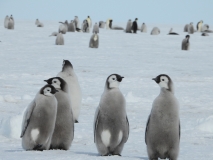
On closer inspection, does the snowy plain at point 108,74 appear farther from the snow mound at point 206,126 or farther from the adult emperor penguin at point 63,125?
the adult emperor penguin at point 63,125

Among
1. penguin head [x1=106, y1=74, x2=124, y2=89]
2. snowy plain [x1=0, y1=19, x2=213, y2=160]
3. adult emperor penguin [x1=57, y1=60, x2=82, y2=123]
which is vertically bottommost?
snowy plain [x1=0, y1=19, x2=213, y2=160]

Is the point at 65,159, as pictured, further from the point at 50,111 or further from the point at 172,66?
the point at 172,66

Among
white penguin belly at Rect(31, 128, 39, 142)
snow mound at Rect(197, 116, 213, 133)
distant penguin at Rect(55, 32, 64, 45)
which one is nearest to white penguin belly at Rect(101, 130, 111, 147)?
white penguin belly at Rect(31, 128, 39, 142)

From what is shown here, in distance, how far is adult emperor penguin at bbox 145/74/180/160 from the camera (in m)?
4.61

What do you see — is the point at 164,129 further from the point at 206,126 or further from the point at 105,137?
the point at 206,126

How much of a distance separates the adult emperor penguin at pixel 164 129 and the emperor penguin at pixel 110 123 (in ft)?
1.06

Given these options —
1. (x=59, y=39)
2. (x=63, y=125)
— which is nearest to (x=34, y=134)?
(x=63, y=125)

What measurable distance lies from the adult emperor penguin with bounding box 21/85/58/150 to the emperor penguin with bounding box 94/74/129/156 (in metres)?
0.45

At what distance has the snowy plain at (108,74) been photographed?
5930mm

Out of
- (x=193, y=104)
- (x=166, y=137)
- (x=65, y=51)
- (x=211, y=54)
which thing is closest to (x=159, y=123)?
(x=166, y=137)

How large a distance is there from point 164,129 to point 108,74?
1008cm

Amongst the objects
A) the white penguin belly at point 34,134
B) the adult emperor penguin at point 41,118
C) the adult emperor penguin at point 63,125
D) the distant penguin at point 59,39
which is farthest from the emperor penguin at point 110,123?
the distant penguin at point 59,39

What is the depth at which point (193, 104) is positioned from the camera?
→ 10.3 meters

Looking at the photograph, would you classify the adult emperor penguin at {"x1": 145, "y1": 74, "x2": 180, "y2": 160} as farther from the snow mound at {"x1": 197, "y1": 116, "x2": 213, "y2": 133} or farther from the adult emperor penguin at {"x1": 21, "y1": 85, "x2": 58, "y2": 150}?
the snow mound at {"x1": 197, "y1": 116, "x2": 213, "y2": 133}
